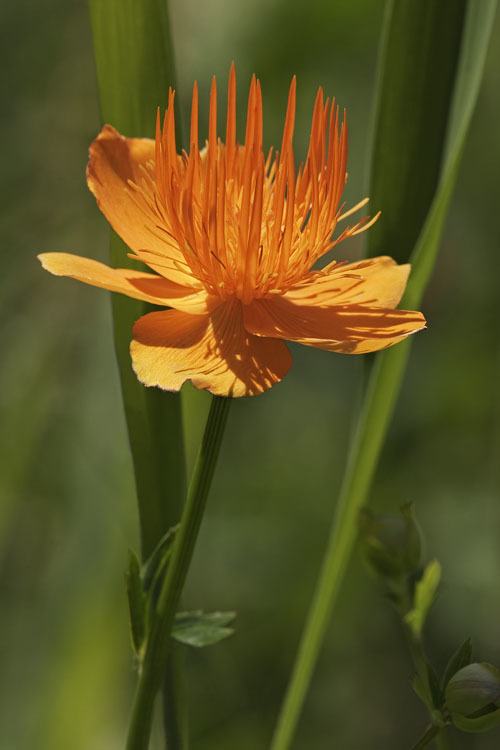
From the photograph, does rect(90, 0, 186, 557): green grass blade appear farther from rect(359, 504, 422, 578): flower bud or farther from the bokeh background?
the bokeh background

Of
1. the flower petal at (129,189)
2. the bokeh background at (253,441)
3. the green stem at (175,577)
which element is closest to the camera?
the green stem at (175,577)

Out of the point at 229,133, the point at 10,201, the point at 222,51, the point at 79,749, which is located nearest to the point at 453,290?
the point at 222,51

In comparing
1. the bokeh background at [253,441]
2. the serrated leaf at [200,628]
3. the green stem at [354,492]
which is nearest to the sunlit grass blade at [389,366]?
the green stem at [354,492]

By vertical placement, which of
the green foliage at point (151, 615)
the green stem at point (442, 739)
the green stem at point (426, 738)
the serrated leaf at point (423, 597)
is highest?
the green foliage at point (151, 615)

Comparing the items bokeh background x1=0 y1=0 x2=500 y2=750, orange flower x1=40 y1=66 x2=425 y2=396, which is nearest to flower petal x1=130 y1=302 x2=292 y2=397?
orange flower x1=40 y1=66 x2=425 y2=396

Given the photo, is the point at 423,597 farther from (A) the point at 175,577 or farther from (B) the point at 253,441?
(B) the point at 253,441

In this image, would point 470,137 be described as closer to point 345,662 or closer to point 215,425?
point 345,662

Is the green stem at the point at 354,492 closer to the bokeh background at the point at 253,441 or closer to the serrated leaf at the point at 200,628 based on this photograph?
the serrated leaf at the point at 200,628
